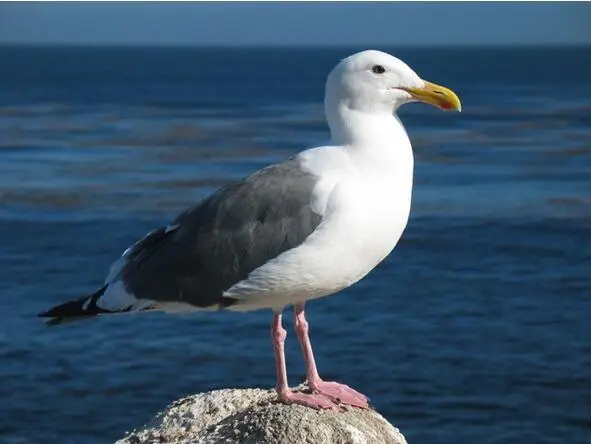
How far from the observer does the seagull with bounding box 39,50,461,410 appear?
21.2 feet

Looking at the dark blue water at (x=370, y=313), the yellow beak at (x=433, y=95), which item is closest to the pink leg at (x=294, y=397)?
the yellow beak at (x=433, y=95)

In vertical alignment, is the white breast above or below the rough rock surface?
above

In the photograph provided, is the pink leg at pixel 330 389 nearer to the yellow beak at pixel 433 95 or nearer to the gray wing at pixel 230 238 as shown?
the gray wing at pixel 230 238

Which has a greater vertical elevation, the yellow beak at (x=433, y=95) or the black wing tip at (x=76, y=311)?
the yellow beak at (x=433, y=95)

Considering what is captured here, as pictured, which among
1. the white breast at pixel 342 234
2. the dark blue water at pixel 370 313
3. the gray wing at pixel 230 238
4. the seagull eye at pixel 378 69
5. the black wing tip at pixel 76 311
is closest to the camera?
the white breast at pixel 342 234

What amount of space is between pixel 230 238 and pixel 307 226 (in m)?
0.47

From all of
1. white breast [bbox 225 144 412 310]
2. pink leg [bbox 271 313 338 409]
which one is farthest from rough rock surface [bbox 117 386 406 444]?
white breast [bbox 225 144 412 310]

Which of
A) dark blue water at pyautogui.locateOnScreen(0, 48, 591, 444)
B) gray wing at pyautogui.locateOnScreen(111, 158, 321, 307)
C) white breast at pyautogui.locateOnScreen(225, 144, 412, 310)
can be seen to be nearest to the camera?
white breast at pyautogui.locateOnScreen(225, 144, 412, 310)

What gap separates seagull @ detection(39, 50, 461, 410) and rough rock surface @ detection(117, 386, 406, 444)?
159 millimetres

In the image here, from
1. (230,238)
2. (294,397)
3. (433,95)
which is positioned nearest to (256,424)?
(294,397)

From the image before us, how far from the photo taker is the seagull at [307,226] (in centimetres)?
Answer: 648

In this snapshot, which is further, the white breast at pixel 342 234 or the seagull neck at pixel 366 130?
the seagull neck at pixel 366 130

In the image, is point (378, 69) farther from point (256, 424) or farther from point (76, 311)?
point (76, 311)

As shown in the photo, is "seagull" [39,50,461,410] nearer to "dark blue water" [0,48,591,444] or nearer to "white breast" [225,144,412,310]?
"white breast" [225,144,412,310]
